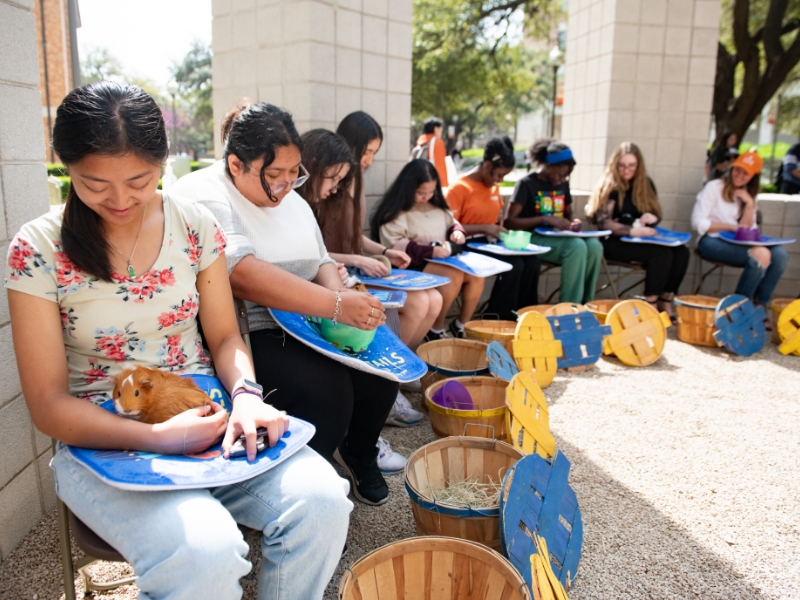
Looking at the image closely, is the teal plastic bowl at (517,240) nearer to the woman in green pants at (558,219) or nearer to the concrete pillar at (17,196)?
the woman in green pants at (558,219)

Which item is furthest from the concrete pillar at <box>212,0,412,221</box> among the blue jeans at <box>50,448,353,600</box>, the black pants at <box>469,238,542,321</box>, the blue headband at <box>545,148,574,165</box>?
the blue jeans at <box>50,448,353,600</box>

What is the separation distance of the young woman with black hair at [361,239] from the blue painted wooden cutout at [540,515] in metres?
1.25

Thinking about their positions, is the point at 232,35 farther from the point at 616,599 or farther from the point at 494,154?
the point at 616,599

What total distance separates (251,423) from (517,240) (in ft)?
9.85

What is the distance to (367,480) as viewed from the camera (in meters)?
2.23

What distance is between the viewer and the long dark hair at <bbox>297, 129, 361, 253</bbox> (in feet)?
8.35

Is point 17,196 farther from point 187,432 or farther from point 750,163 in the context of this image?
point 750,163

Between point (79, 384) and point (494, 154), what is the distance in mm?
3245

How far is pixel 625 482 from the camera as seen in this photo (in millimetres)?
2475

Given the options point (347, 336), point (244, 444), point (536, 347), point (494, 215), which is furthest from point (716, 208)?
point (244, 444)

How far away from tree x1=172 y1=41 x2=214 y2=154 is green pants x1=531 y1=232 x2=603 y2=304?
117 feet

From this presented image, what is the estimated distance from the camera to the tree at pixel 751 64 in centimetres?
916

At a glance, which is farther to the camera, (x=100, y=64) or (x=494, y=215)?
(x=100, y=64)

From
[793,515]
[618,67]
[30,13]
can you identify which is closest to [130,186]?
[30,13]
